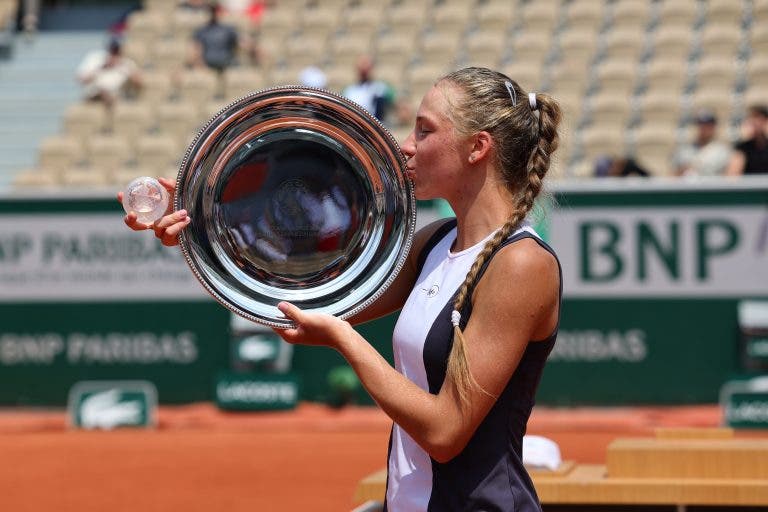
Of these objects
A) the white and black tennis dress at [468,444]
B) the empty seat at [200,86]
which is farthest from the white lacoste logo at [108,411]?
the white and black tennis dress at [468,444]

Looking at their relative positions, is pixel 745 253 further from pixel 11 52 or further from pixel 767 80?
pixel 11 52

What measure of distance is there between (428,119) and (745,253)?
7.64 meters

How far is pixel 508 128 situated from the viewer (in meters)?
2.51

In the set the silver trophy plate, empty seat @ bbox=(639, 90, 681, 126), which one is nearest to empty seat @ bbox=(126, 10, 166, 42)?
empty seat @ bbox=(639, 90, 681, 126)

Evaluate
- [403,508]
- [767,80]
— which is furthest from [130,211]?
[767,80]

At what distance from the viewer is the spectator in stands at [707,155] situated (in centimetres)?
1066

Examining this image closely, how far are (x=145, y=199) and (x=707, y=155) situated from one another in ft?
28.9

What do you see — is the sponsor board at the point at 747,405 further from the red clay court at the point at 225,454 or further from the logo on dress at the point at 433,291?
the logo on dress at the point at 433,291

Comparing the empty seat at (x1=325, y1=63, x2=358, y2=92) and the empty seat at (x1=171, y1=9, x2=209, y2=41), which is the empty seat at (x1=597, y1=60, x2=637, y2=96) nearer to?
the empty seat at (x1=325, y1=63, x2=358, y2=92)

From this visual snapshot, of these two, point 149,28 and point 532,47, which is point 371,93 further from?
point 149,28

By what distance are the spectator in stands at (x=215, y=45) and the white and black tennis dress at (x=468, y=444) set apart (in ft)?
42.6

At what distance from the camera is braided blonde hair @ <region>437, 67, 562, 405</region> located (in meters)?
2.46

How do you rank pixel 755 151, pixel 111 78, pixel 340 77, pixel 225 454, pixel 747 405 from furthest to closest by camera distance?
1. pixel 111 78
2. pixel 340 77
3. pixel 755 151
4. pixel 747 405
5. pixel 225 454

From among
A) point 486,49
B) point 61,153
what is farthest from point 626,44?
point 61,153
